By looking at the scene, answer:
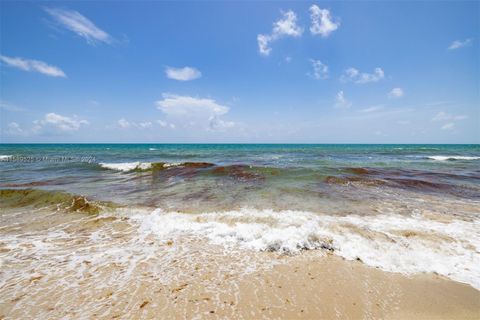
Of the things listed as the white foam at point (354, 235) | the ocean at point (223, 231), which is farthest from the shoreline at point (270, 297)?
the white foam at point (354, 235)

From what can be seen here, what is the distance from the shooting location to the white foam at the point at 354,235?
4.40 metres

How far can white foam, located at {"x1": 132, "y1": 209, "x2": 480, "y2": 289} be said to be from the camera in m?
4.40

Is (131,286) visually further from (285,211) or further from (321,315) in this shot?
(285,211)

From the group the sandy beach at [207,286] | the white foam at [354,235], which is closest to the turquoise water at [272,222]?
the white foam at [354,235]

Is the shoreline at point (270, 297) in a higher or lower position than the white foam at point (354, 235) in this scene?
lower

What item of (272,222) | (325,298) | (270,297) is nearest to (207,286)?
(270,297)

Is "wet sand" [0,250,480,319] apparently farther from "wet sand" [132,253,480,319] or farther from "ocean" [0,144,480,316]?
"ocean" [0,144,480,316]

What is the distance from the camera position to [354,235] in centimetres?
555

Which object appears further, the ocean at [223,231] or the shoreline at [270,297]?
the ocean at [223,231]

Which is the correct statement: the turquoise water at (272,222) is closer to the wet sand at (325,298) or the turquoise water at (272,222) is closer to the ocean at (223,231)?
the ocean at (223,231)

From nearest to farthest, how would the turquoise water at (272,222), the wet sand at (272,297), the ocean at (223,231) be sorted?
the wet sand at (272,297), the ocean at (223,231), the turquoise water at (272,222)

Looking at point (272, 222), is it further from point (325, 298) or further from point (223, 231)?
point (325, 298)

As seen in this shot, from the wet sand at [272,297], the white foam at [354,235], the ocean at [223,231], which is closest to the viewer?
the wet sand at [272,297]

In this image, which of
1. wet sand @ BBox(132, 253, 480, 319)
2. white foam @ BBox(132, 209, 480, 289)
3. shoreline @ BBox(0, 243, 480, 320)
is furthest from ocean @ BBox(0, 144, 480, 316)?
wet sand @ BBox(132, 253, 480, 319)
